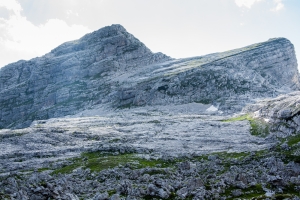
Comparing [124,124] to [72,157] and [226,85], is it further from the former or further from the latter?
[226,85]

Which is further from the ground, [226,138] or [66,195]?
[66,195]

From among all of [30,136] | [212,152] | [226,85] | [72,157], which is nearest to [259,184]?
[212,152]

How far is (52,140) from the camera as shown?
100000 millimetres

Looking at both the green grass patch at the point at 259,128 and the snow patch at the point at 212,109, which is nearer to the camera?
the green grass patch at the point at 259,128

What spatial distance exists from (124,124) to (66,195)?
335ft

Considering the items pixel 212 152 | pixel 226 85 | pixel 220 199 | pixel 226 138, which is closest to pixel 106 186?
pixel 220 199

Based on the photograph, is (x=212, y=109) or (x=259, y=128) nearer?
(x=259, y=128)

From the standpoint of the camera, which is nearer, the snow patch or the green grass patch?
the green grass patch

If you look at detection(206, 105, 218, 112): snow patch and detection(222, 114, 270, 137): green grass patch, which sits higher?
detection(206, 105, 218, 112): snow patch

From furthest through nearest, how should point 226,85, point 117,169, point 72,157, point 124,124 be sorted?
1. point 226,85
2. point 124,124
3. point 72,157
4. point 117,169

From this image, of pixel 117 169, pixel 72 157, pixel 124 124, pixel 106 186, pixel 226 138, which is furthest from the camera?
pixel 124 124

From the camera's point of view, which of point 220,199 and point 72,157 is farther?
point 72,157

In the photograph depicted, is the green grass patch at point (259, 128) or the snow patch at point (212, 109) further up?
the snow patch at point (212, 109)

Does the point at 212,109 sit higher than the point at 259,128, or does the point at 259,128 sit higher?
the point at 212,109
